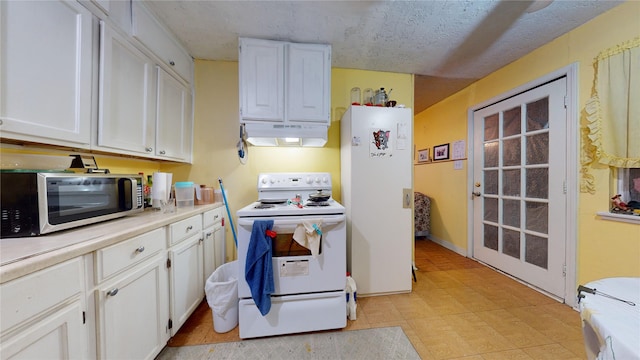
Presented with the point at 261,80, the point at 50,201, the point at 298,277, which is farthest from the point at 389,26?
the point at 50,201

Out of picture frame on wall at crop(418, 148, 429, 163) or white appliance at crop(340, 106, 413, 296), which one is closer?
white appliance at crop(340, 106, 413, 296)

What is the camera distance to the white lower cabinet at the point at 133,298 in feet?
3.03

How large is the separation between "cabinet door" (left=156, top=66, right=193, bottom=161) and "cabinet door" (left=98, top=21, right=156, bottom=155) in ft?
Answer: 0.25

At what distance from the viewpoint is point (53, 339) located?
73 cm

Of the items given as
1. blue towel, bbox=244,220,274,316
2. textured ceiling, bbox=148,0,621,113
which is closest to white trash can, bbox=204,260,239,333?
blue towel, bbox=244,220,274,316

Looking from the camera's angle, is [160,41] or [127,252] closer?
[127,252]

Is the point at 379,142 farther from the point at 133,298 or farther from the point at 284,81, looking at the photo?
the point at 133,298

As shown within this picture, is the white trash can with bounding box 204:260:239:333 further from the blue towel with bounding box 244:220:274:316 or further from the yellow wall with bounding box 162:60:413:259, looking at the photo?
the yellow wall with bounding box 162:60:413:259

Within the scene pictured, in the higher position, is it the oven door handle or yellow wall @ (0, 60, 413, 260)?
yellow wall @ (0, 60, 413, 260)

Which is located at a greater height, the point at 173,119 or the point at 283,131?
the point at 173,119

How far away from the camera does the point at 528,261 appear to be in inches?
86.3

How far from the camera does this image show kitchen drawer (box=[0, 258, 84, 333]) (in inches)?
23.9

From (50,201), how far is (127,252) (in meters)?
0.38

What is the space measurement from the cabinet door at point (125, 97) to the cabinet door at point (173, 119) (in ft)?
0.25
